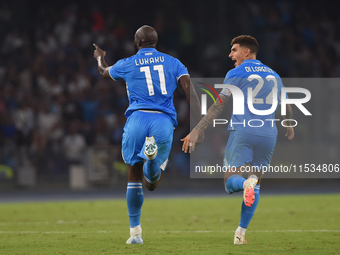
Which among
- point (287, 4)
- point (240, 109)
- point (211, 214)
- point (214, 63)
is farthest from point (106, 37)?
point (240, 109)

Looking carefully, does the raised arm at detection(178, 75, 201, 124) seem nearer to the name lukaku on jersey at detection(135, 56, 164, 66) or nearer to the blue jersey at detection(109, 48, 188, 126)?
the blue jersey at detection(109, 48, 188, 126)

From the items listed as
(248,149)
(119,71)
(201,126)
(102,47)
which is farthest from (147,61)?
(102,47)

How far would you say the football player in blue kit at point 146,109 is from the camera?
5.81 m

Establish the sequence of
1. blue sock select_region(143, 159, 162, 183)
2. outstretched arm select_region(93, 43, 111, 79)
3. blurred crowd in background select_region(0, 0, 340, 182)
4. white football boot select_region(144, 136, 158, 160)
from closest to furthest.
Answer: white football boot select_region(144, 136, 158, 160) < blue sock select_region(143, 159, 162, 183) < outstretched arm select_region(93, 43, 111, 79) < blurred crowd in background select_region(0, 0, 340, 182)

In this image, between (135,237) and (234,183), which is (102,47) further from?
(234,183)

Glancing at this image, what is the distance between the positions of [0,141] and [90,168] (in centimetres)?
254

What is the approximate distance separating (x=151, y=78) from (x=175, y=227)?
2825mm

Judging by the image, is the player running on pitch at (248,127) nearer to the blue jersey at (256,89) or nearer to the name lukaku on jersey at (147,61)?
the blue jersey at (256,89)

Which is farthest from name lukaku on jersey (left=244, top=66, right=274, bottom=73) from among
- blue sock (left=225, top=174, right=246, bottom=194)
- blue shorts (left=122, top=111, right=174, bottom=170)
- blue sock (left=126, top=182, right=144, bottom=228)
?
blue sock (left=126, top=182, right=144, bottom=228)

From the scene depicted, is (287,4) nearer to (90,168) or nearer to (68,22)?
(68,22)

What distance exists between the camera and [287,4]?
66.0 ft

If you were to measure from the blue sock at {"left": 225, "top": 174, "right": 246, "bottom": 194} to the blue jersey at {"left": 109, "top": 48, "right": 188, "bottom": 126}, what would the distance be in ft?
3.45

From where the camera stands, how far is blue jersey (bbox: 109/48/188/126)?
5.86 metres

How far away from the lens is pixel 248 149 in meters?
5.64
